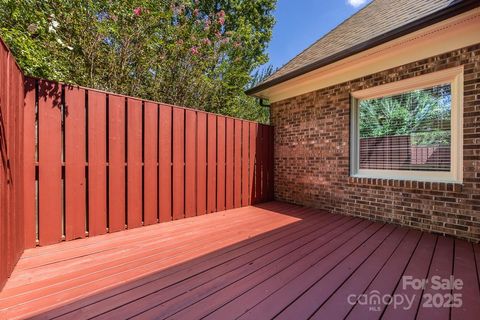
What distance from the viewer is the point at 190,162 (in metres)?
4.28

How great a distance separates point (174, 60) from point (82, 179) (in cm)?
445

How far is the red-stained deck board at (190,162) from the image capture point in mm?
4219

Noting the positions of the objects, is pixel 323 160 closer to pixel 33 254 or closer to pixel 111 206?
pixel 111 206

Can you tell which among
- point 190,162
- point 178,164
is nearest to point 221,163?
point 190,162

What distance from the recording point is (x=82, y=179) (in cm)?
308

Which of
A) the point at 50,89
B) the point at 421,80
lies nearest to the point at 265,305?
the point at 50,89

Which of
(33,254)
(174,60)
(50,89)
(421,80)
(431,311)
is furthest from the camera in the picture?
(174,60)

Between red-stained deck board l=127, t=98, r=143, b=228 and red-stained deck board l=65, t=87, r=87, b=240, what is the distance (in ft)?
1.86

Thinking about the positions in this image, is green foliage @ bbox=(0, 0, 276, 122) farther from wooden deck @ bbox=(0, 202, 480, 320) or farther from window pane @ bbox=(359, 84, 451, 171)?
window pane @ bbox=(359, 84, 451, 171)

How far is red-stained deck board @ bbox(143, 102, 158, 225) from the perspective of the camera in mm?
3691

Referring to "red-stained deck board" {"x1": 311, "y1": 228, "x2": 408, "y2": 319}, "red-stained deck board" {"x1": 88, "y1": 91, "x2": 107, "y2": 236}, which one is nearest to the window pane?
"red-stained deck board" {"x1": 311, "y1": 228, "x2": 408, "y2": 319}

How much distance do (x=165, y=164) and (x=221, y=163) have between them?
1221 millimetres

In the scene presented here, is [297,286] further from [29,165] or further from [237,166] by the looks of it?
[237,166]

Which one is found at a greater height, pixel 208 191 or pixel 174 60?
pixel 174 60
